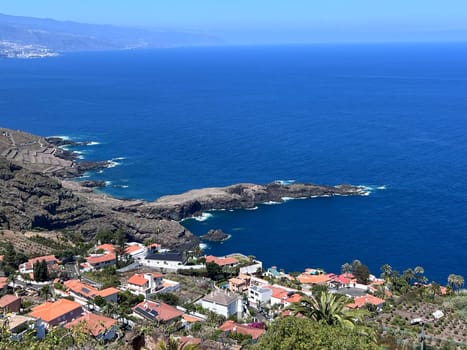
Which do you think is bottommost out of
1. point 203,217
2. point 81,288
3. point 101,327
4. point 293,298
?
point 203,217

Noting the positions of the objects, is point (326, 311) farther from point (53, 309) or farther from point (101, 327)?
point (53, 309)

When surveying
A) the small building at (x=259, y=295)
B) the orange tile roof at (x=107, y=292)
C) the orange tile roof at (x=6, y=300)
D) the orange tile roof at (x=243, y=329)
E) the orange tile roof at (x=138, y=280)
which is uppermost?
the orange tile roof at (x=6, y=300)

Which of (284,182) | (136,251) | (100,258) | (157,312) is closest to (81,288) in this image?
(157,312)

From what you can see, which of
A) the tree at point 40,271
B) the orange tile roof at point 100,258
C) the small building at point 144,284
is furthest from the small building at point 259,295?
the tree at point 40,271

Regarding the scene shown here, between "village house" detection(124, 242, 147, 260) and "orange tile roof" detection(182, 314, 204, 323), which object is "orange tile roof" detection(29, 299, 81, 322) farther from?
"village house" detection(124, 242, 147, 260)

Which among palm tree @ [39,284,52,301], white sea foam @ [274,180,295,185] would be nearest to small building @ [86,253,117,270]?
palm tree @ [39,284,52,301]

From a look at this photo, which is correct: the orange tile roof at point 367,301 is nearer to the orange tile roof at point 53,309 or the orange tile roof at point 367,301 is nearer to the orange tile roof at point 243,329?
the orange tile roof at point 243,329
